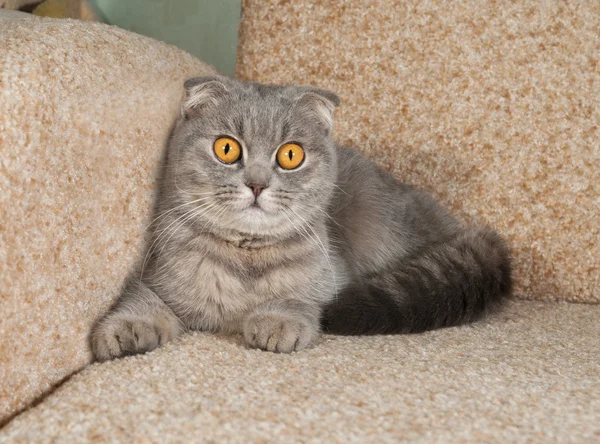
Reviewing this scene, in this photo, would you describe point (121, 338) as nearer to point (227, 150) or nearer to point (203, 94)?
point (227, 150)

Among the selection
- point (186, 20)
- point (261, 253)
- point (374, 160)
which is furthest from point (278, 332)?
point (186, 20)

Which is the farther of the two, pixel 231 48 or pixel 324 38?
pixel 231 48

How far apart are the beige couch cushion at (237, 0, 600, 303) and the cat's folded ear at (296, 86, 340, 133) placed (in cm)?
50

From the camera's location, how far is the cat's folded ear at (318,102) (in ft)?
5.69

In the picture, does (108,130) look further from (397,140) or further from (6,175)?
(397,140)

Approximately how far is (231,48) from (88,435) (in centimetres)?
200

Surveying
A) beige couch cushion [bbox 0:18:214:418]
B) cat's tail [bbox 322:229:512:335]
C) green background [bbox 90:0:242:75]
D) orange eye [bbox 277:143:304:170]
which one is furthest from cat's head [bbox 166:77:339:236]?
green background [bbox 90:0:242:75]

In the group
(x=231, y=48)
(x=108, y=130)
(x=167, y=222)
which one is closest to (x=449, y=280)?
(x=167, y=222)

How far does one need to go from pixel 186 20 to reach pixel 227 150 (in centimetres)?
126

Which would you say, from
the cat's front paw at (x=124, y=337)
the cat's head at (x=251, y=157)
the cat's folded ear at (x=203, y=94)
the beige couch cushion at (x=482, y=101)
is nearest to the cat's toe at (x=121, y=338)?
the cat's front paw at (x=124, y=337)

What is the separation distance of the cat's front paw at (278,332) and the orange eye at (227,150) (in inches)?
15.7

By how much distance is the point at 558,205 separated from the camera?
2.14 meters

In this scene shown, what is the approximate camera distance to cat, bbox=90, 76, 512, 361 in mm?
1543

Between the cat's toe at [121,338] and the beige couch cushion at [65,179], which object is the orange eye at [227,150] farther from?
the cat's toe at [121,338]
